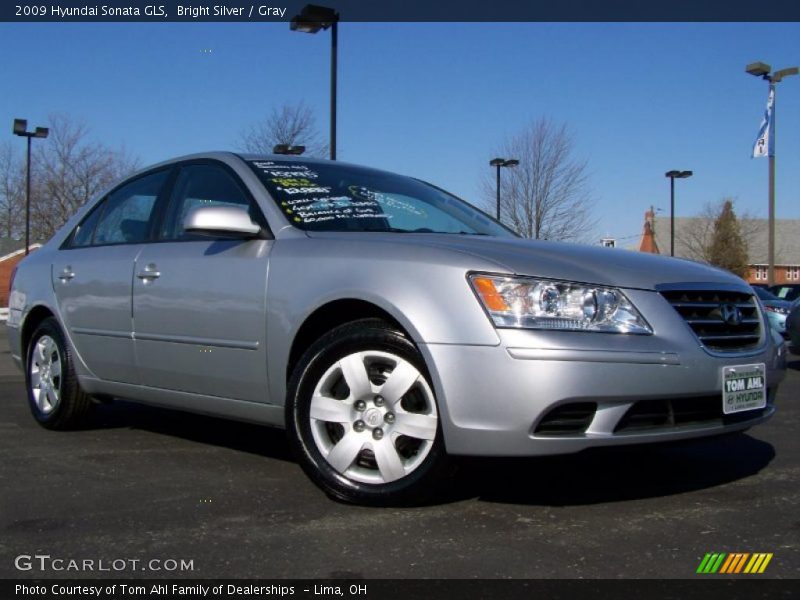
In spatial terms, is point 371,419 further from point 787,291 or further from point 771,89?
point 771,89

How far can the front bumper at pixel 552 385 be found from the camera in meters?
3.18

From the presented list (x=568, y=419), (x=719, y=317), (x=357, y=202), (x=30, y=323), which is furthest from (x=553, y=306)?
(x=30, y=323)

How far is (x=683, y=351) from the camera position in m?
3.37

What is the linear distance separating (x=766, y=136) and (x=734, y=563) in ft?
69.1

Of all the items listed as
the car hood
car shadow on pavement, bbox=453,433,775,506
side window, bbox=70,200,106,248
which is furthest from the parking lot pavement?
side window, bbox=70,200,106,248

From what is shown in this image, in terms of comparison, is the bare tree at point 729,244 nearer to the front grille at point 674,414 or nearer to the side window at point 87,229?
the side window at point 87,229

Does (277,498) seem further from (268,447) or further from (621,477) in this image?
(621,477)

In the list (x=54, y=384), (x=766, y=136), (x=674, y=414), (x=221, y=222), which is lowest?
(x=54, y=384)

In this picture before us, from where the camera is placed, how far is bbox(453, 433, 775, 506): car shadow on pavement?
12.1 ft

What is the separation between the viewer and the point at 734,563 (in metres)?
2.86

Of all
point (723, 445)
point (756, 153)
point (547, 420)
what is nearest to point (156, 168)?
point (547, 420)

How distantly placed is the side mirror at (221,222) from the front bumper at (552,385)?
46.4 inches

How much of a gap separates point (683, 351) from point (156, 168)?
318 cm

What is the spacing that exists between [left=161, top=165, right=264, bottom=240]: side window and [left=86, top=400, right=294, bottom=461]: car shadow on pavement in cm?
120
